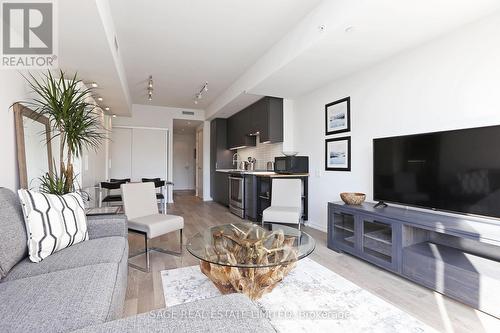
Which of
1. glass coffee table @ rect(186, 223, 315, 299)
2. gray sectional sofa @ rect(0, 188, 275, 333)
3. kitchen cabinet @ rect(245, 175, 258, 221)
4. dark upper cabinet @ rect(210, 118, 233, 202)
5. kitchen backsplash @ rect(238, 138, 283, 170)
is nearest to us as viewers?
gray sectional sofa @ rect(0, 188, 275, 333)

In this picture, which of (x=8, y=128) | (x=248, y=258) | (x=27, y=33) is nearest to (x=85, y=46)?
(x=27, y=33)

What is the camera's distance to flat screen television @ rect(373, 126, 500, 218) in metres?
1.90

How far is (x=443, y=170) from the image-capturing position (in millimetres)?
2178

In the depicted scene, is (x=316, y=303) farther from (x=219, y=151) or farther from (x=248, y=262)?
(x=219, y=151)

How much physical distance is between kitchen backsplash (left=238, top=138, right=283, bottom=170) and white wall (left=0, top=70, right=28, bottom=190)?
376 cm

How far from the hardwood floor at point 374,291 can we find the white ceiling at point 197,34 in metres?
Answer: 2.68

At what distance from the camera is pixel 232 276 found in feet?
5.59

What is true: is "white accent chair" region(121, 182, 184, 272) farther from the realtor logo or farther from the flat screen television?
the flat screen television

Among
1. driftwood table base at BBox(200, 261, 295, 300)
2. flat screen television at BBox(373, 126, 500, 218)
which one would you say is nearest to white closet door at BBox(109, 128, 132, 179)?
driftwood table base at BBox(200, 261, 295, 300)

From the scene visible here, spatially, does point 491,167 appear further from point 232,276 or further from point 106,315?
point 106,315

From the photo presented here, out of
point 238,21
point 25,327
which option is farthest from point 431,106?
point 25,327

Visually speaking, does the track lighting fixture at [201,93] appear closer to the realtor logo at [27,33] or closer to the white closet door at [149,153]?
the white closet door at [149,153]

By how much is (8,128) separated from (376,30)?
10.8 ft

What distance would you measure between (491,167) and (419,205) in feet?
2.10
